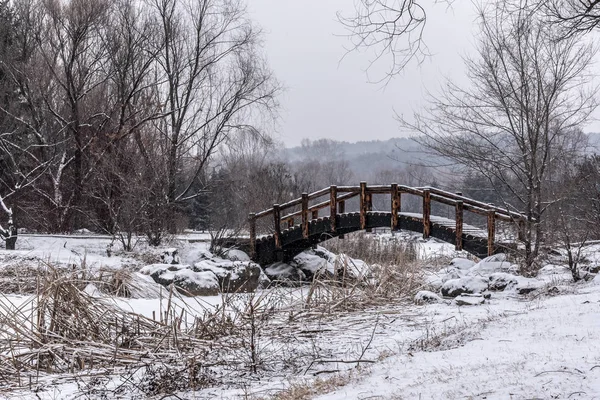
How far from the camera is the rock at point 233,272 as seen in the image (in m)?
14.2

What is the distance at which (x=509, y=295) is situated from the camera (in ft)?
30.2

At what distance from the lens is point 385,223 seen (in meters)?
15.9

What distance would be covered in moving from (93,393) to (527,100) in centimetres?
941

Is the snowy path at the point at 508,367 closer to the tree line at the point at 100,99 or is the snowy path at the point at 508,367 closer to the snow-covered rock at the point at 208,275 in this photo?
the snow-covered rock at the point at 208,275

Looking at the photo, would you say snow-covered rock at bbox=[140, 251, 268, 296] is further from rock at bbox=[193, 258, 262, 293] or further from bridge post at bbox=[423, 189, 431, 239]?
bridge post at bbox=[423, 189, 431, 239]

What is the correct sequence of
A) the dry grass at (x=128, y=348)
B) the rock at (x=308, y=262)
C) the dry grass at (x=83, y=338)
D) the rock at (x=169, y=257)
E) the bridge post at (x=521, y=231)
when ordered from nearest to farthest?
the dry grass at (x=128, y=348) < the dry grass at (x=83, y=338) < the bridge post at (x=521, y=231) < the rock at (x=169, y=257) < the rock at (x=308, y=262)

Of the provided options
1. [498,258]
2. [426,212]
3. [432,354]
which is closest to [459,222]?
[426,212]

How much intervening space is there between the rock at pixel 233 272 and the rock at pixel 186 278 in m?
0.62

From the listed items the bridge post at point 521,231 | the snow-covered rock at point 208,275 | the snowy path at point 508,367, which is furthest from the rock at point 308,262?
the snowy path at point 508,367

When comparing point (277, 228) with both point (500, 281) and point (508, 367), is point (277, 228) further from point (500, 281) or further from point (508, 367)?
point (508, 367)

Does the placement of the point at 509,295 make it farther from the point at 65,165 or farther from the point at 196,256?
the point at 65,165

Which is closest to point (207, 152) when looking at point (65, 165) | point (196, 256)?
point (65, 165)

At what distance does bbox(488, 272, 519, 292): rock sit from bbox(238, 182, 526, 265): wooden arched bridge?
7.33 ft

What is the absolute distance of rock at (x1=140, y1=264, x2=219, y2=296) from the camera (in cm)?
1294
